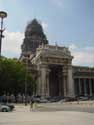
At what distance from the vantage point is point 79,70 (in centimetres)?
12044

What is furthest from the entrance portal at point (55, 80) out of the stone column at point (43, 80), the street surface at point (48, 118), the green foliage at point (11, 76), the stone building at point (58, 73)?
the street surface at point (48, 118)

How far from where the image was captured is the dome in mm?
135375

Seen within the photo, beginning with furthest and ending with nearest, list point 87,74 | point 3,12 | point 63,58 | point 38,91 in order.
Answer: point 87,74, point 63,58, point 38,91, point 3,12

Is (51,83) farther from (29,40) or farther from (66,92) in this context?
(29,40)

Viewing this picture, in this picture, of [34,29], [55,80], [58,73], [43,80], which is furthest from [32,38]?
[43,80]

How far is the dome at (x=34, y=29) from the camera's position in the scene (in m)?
135

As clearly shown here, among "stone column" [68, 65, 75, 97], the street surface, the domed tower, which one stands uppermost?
the domed tower

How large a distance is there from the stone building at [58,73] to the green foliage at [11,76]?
31106 millimetres

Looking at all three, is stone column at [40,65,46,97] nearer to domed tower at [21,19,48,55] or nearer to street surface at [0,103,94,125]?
domed tower at [21,19,48,55]

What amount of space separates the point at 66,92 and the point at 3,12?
9371cm

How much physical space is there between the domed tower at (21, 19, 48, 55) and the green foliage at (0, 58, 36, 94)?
59.6 metres

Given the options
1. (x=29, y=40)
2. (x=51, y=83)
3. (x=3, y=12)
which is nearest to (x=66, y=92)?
(x=51, y=83)

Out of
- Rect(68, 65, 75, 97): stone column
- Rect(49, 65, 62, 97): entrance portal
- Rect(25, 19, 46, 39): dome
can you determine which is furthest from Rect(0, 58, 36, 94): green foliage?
Rect(25, 19, 46, 39): dome

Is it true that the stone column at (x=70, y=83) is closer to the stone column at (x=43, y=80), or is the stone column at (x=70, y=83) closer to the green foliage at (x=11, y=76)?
the stone column at (x=43, y=80)
